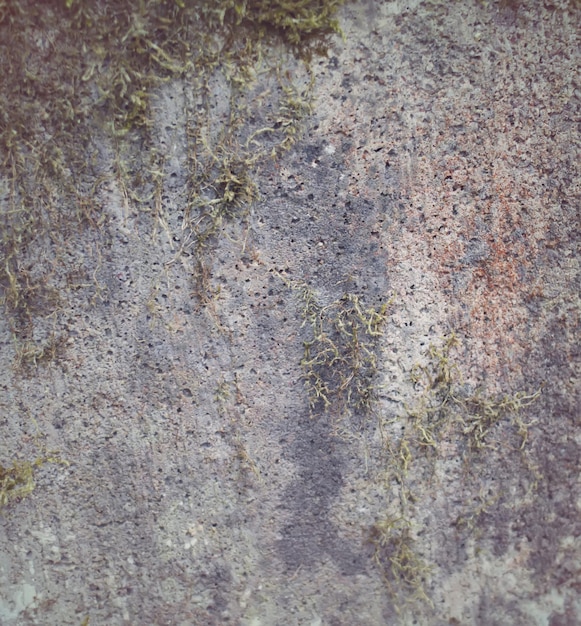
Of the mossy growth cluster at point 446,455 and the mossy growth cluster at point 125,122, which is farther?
the mossy growth cluster at point 446,455

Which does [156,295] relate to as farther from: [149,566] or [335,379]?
[149,566]

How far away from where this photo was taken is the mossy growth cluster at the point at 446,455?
42.5 inches

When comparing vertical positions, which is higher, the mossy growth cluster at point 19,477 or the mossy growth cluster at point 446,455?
the mossy growth cluster at point 446,455

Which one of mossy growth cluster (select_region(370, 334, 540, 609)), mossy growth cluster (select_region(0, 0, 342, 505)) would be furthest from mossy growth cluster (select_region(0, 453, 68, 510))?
mossy growth cluster (select_region(370, 334, 540, 609))

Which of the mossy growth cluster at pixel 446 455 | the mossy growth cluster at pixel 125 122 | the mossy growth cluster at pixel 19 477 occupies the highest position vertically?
the mossy growth cluster at pixel 125 122

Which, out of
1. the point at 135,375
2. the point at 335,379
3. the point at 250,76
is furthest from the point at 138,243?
→ the point at 335,379

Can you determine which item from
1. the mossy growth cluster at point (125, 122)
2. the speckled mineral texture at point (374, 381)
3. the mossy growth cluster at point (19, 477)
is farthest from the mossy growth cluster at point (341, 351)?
the mossy growth cluster at point (19, 477)

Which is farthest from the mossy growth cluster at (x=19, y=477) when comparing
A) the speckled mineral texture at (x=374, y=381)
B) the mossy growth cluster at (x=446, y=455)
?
the mossy growth cluster at (x=446, y=455)

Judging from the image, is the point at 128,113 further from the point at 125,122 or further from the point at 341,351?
the point at 341,351

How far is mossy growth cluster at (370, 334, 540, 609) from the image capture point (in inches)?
42.5

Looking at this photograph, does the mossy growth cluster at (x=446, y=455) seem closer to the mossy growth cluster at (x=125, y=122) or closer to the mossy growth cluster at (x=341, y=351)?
the mossy growth cluster at (x=341, y=351)

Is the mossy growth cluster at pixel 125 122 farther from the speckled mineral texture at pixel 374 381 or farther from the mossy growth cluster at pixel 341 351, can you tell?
the mossy growth cluster at pixel 341 351

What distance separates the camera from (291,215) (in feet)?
3.37

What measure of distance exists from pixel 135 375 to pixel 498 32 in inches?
39.8
